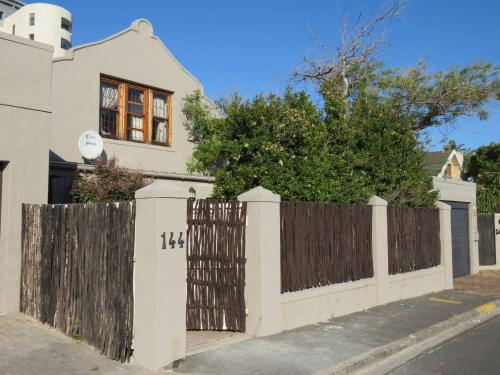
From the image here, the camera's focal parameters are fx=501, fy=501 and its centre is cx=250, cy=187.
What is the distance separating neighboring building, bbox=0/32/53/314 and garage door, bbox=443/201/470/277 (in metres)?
13.3

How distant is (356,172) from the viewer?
1269 centimetres

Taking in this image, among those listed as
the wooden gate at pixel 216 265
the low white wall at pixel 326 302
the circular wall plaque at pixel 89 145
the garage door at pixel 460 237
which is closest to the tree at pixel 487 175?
the garage door at pixel 460 237

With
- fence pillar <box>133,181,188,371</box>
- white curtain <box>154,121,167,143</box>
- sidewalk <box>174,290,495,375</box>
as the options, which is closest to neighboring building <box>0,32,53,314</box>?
fence pillar <box>133,181,188,371</box>

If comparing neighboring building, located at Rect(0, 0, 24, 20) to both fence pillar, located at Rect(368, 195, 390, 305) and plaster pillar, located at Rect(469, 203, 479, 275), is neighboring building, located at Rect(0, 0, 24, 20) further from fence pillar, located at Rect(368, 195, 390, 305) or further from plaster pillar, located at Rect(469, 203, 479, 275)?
fence pillar, located at Rect(368, 195, 390, 305)

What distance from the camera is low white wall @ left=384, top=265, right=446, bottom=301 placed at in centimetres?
1114

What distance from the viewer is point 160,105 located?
15.4 m

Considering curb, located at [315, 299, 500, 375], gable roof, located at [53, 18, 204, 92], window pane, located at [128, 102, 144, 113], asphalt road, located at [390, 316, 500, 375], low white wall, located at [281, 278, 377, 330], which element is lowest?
asphalt road, located at [390, 316, 500, 375]

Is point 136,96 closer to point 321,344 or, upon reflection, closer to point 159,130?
point 159,130

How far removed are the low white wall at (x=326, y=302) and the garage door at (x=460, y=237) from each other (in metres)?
7.73

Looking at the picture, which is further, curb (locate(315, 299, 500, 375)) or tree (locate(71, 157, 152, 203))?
tree (locate(71, 157, 152, 203))

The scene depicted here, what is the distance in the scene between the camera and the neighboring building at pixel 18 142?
27.2 feet

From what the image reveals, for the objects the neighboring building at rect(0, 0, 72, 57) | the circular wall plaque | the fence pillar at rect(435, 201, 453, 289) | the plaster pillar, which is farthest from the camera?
the neighboring building at rect(0, 0, 72, 57)

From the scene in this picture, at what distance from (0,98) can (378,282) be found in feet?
26.2

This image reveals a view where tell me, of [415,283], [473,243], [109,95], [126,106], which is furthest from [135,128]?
[473,243]
